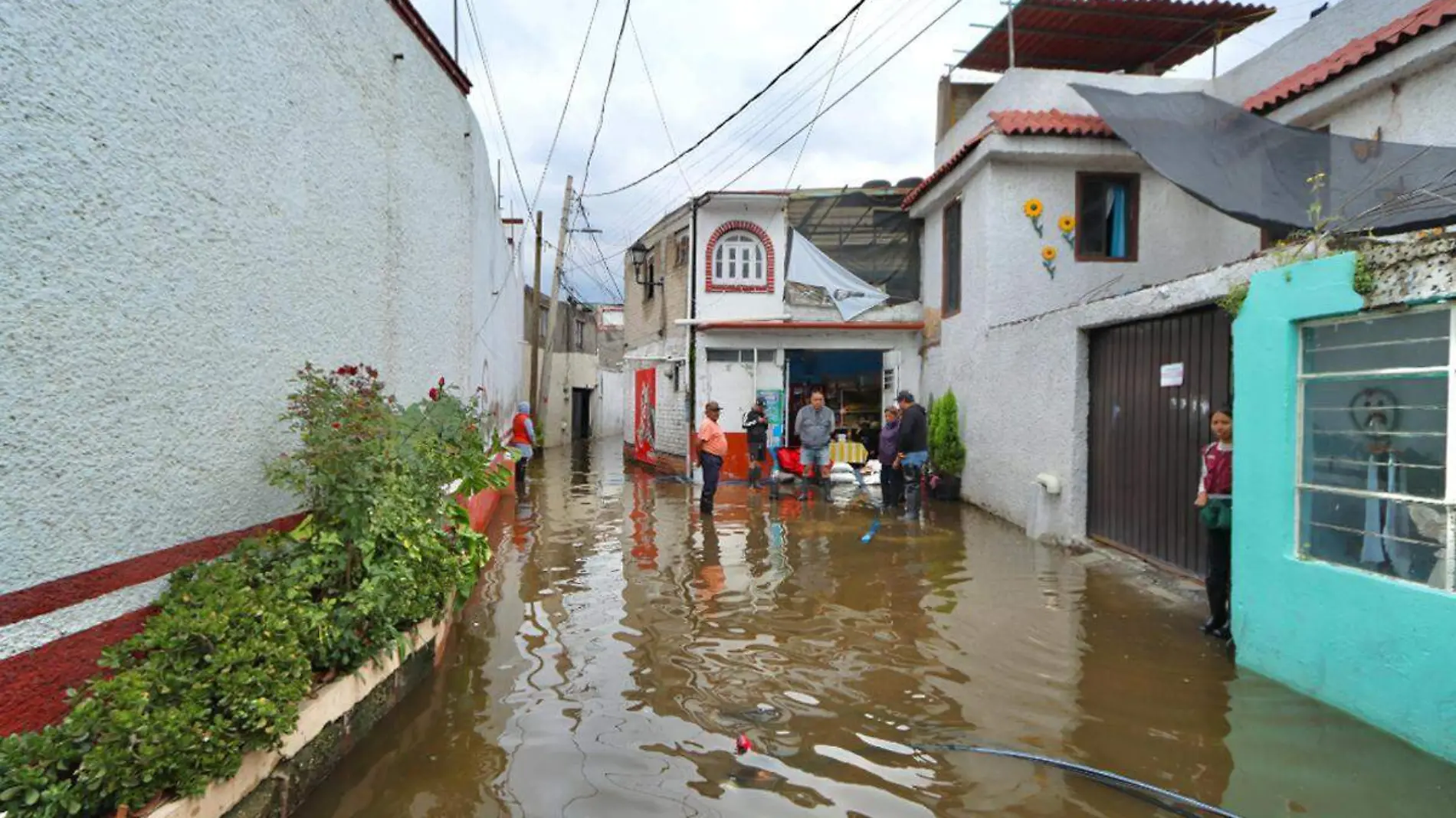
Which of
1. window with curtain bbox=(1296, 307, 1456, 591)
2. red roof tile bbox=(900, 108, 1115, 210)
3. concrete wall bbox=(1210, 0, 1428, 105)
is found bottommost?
window with curtain bbox=(1296, 307, 1456, 591)

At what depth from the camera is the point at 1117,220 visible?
11.4 metres

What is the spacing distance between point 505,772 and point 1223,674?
426cm

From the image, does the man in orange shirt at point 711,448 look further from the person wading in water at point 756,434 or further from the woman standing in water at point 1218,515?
the woman standing in water at point 1218,515

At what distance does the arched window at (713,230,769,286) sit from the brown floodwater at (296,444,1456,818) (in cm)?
850

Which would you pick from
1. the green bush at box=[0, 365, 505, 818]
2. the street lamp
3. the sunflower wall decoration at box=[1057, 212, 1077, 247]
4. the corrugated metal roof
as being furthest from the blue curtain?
the green bush at box=[0, 365, 505, 818]

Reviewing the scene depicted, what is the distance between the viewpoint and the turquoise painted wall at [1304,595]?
3785mm

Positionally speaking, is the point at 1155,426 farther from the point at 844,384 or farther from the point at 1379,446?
the point at 844,384

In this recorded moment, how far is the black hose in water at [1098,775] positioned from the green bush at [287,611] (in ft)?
9.34

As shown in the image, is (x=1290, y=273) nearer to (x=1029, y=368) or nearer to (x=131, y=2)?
(x=1029, y=368)

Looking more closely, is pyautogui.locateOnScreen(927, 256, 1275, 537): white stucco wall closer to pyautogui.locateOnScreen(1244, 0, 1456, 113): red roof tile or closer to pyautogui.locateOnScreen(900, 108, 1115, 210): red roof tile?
pyautogui.locateOnScreen(900, 108, 1115, 210): red roof tile

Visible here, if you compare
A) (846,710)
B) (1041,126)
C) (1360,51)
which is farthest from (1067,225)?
(846,710)

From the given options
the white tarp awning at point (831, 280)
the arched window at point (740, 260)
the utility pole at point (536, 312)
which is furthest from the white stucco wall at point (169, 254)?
the utility pole at point (536, 312)

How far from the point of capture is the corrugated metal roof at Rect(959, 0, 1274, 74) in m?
12.0

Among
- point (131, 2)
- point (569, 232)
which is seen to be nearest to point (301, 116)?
point (131, 2)
